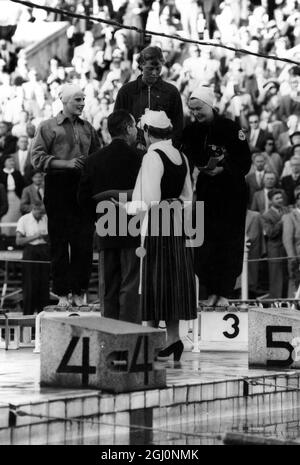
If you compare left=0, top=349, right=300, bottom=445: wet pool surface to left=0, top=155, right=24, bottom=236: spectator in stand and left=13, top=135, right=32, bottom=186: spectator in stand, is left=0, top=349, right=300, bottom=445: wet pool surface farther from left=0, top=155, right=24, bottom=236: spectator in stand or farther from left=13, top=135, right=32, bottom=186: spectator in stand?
left=13, top=135, right=32, bottom=186: spectator in stand

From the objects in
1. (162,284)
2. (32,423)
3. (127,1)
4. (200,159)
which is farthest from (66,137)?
(127,1)

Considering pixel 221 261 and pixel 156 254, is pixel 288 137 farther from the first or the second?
pixel 156 254

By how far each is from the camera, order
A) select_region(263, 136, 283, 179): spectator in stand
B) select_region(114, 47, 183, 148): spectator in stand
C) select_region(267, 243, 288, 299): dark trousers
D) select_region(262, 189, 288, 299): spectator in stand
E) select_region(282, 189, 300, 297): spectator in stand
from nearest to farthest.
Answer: select_region(114, 47, 183, 148): spectator in stand < select_region(282, 189, 300, 297): spectator in stand < select_region(262, 189, 288, 299): spectator in stand < select_region(267, 243, 288, 299): dark trousers < select_region(263, 136, 283, 179): spectator in stand

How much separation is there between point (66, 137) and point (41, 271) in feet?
13.9

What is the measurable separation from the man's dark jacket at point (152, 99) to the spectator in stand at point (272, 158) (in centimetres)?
497

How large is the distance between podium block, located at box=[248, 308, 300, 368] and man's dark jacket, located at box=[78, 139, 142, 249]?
114cm

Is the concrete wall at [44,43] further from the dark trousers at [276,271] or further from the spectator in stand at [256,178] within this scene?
the dark trousers at [276,271]

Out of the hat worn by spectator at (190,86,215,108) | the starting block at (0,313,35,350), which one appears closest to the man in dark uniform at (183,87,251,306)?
the hat worn by spectator at (190,86,215,108)

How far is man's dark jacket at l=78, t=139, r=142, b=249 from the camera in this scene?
9.78 meters

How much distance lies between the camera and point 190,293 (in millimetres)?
9688

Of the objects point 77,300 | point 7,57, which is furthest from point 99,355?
point 7,57

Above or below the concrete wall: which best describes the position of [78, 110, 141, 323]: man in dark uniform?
below

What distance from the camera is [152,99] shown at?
1095cm

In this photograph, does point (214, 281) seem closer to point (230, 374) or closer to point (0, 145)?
point (230, 374)
